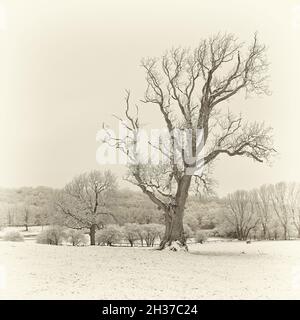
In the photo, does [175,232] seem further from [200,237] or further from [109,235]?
[200,237]

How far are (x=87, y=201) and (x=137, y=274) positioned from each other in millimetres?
9364

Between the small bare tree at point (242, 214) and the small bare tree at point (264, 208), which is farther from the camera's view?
the small bare tree at point (242, 214)

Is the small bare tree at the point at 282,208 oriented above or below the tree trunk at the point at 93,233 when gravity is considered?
above

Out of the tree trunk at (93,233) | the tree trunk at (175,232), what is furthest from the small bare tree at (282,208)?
the tree trunk at (93,233)

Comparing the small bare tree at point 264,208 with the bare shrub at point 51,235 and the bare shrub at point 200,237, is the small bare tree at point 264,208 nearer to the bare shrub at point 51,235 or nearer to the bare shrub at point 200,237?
the bare shrub at point 200,237

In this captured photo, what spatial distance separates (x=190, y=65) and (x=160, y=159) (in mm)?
3241

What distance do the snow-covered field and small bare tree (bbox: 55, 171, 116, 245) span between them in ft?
14.5

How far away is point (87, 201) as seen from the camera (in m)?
19.7

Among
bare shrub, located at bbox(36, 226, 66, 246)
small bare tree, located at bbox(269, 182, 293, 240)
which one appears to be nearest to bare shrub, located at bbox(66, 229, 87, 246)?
bare shrub, located at bbox(36, 226, 66, 246)

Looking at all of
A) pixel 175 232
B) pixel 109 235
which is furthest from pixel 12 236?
pixel 175 232

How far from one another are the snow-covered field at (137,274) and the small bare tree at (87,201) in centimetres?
443

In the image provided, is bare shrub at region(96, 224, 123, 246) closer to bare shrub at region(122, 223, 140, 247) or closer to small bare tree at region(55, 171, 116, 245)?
bare shrub at region(122, 223, 140, 247)

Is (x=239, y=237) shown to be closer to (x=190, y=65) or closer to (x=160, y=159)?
(x=160, y=159)

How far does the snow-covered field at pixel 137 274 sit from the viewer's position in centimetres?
941
